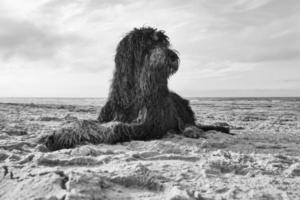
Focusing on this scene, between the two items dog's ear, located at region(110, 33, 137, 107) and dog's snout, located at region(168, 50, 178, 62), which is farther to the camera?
dog's ear, located at region(110, 33, 137, 107)

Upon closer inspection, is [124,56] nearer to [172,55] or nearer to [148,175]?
[172,55]

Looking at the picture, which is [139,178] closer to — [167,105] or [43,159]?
[43,159]

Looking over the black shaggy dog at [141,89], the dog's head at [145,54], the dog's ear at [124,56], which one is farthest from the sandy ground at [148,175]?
the dog's ear at [124,56]

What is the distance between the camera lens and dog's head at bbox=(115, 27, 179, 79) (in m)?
4.48

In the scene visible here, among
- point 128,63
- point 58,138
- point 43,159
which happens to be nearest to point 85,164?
point 43,159

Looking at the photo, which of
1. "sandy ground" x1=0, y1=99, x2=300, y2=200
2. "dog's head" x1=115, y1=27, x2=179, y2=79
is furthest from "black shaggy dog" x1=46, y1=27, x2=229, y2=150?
"sandy ground" x1=0, y1=99, x2=300, y2=200

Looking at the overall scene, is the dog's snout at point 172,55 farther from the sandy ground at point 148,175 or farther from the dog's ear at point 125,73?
the sandy ground at point 148,175

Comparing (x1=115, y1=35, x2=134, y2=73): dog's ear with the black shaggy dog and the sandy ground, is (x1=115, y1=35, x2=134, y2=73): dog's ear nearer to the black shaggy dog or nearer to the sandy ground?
the black shaggy dog

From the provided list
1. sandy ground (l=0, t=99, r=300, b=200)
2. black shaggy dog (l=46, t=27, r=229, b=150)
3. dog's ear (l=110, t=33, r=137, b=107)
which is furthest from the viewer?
dog's ear (l=110, t=33, r=137, b=107)

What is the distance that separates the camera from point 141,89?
4535mm

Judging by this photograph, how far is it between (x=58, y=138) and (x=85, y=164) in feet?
4.11

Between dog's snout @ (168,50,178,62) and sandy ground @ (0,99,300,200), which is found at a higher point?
dog's snout @ (168,50,178,62)

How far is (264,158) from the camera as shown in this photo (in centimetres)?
315

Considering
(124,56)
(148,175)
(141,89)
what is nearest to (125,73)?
(124,56)
